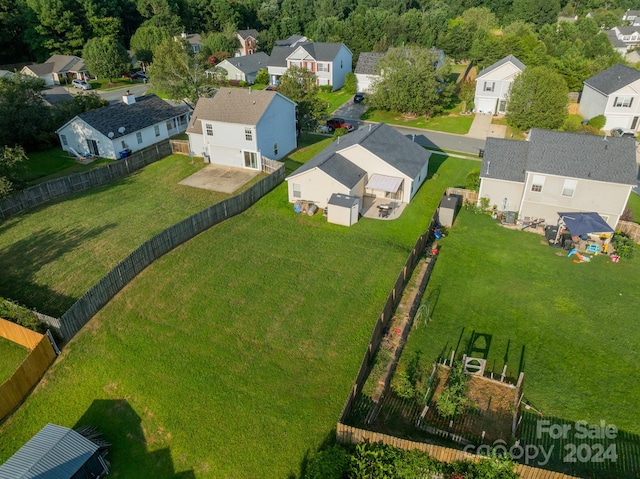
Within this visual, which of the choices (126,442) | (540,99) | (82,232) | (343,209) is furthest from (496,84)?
(126,442)

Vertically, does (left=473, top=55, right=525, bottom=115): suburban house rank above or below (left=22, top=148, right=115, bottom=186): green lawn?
above

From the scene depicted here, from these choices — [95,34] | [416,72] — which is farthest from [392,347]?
[95,34]

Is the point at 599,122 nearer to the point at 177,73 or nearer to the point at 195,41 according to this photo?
the point at 177,73

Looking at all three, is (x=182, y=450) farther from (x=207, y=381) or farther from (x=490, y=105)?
(x=490, y=105)

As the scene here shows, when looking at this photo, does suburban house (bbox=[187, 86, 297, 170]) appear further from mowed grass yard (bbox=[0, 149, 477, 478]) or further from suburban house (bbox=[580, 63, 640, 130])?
suburban house (bbox=[580, 63, 640, 130])

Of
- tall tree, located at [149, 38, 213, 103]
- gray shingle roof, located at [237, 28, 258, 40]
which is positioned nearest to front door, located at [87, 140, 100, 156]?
tall tree, located at [149, 38, 213, 103]
